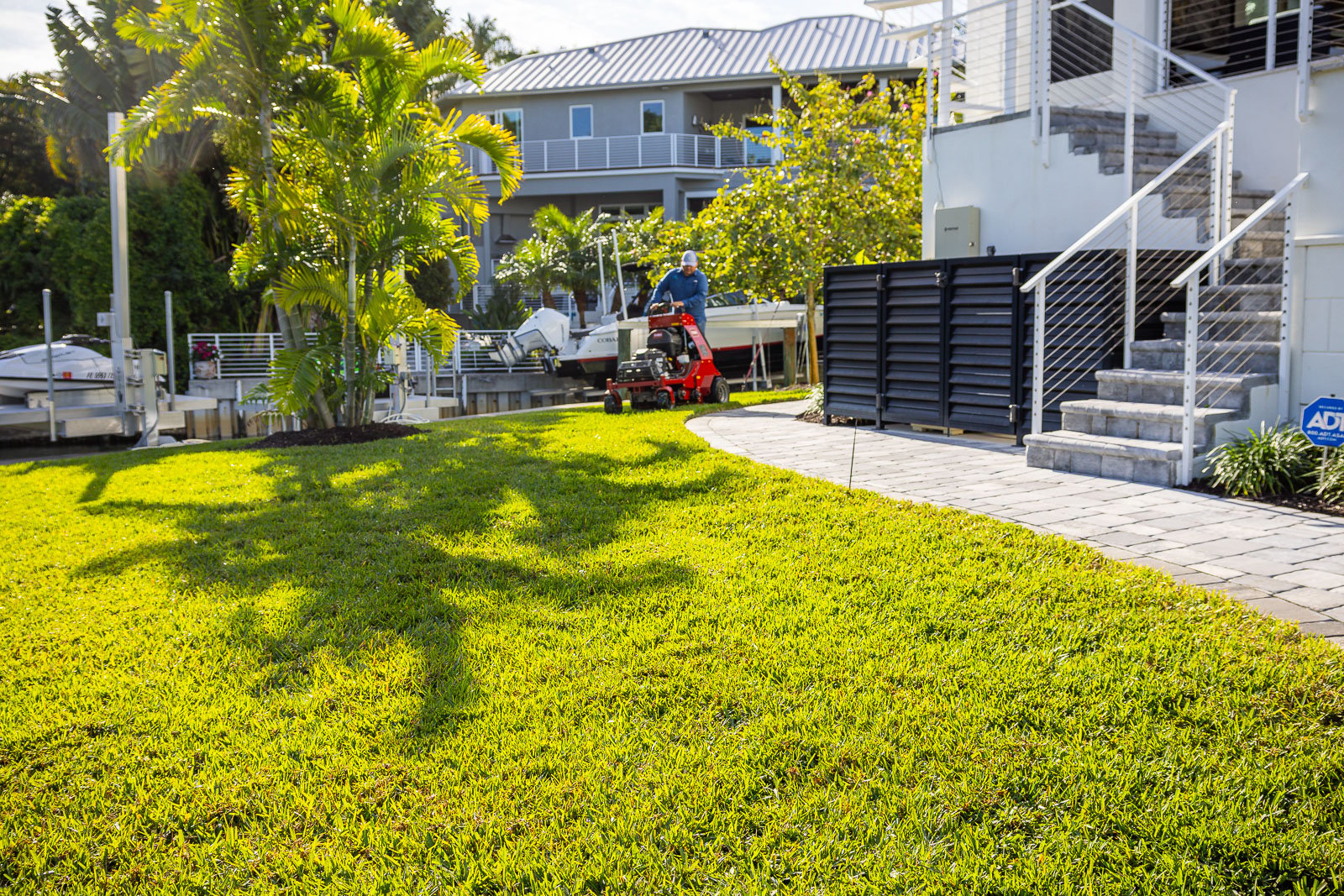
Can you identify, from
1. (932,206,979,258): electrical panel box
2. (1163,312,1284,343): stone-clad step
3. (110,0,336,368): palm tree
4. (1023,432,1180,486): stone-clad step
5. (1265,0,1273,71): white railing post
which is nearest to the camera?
(1023,432,1180,486): stone-clad step

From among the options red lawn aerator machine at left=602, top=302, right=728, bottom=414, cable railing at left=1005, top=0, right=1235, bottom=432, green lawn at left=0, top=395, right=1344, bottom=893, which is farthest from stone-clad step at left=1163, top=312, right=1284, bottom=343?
red lawn aerator machine at left=602, top=302, right=728, bottom=414

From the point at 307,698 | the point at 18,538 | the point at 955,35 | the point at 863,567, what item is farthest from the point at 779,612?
the point at 955,35

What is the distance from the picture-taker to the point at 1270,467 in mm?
6262

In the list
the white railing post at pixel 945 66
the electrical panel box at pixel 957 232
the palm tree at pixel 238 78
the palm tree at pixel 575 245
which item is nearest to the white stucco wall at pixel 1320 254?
the electrical panel box at pixel 957 232

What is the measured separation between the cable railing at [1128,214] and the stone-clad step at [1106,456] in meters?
0.48

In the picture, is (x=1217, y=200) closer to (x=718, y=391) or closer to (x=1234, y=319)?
(x=1234, y=319)

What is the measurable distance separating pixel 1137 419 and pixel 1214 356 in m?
0.98

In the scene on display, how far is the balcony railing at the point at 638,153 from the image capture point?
32000mm

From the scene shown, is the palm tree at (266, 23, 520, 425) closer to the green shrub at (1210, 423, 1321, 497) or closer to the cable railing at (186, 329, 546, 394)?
the green shrub at (1210, 423, 1321, 497)

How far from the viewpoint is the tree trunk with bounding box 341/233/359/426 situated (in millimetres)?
10820

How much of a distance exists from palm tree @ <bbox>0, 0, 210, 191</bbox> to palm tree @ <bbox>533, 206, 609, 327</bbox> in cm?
845

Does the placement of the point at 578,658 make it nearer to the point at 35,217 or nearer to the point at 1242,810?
the point at 1242,810

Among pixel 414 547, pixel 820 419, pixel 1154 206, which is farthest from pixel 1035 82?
pixel 414 547

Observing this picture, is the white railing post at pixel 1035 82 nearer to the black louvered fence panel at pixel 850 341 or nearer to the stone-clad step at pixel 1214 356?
the black louvered fence panel at pixel 850 341
